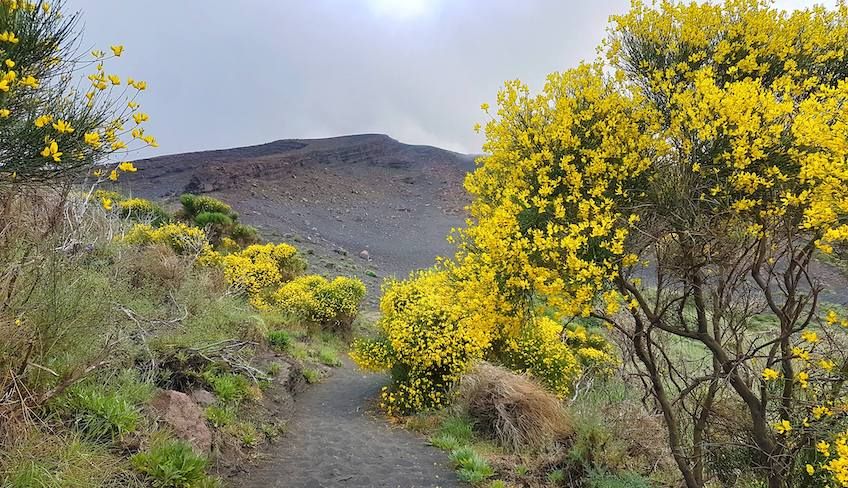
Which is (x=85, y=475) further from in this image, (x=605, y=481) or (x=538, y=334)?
(x=538, y=334)

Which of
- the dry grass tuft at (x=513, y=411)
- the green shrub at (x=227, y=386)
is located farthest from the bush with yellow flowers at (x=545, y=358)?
the green shrub at (x=227, y=386)

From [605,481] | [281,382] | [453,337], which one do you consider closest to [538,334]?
[453,337]

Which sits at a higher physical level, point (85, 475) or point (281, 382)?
point (85, 475)

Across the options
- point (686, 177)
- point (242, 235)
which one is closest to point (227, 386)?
point (686, 177)

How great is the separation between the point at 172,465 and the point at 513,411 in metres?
4.21

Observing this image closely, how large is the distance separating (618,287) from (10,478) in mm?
4174

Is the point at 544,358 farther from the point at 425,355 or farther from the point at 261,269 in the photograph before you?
the point at 261,269

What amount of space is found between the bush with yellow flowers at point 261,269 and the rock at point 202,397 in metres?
6.79

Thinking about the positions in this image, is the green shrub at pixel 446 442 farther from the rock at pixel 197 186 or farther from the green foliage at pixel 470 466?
the rock at pixel 197 186

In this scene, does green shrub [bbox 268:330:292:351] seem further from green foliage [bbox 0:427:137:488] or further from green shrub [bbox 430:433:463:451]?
green foliage [bbox 0:427:137:488]

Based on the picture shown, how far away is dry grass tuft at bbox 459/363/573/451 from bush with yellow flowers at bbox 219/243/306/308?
7551 mm

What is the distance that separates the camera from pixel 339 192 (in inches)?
1463

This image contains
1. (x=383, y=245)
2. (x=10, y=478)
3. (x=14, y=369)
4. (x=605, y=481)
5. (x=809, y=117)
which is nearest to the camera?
(x=10, y=478)

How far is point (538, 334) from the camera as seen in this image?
336 inches
